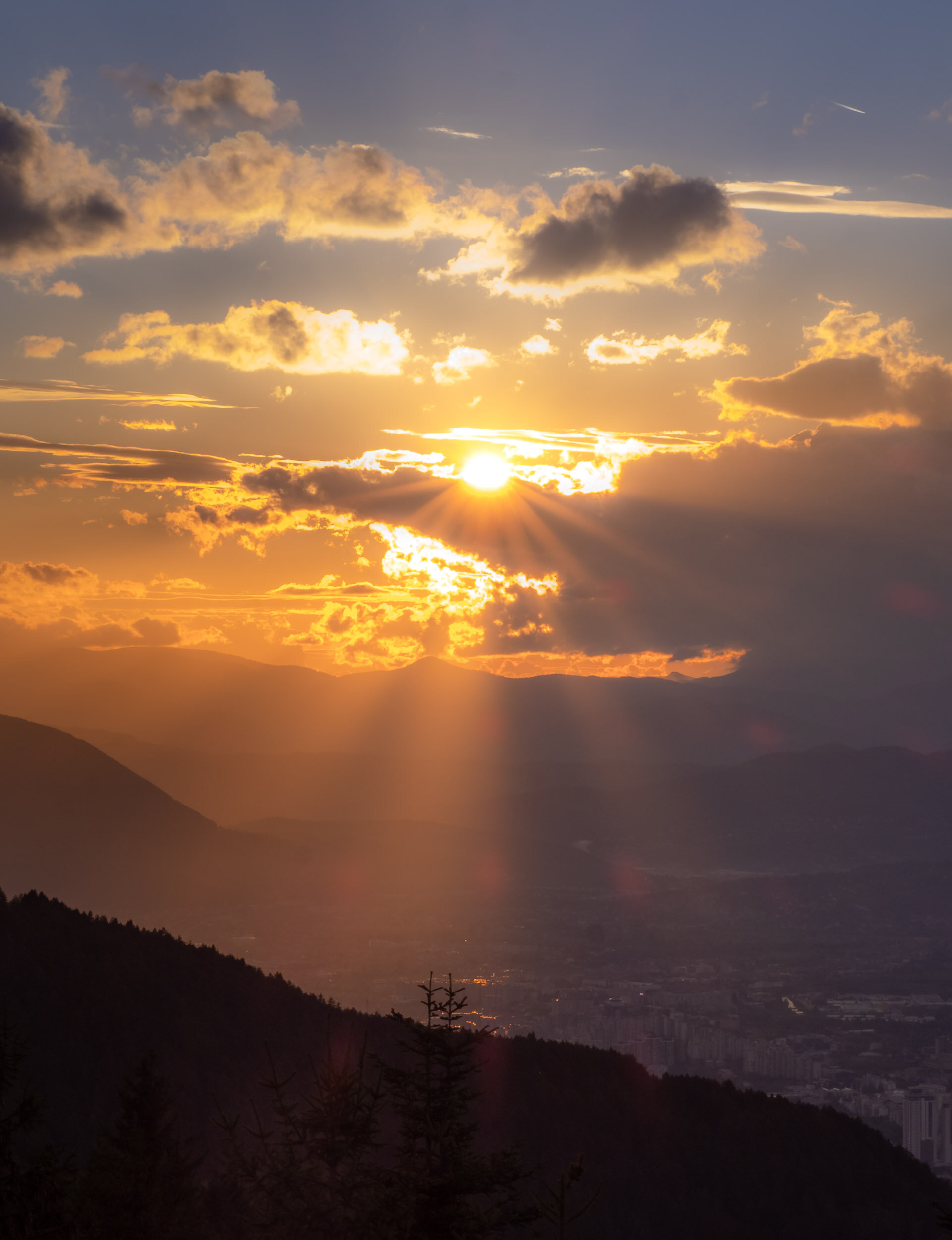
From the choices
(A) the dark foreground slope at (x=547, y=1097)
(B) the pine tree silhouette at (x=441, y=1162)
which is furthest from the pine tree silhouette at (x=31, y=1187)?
(A) the dark foreground slope at (x=547, y=1097)

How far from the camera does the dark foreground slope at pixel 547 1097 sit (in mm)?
97938

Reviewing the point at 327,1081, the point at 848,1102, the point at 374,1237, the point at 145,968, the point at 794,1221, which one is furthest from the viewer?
the point at 848,1102

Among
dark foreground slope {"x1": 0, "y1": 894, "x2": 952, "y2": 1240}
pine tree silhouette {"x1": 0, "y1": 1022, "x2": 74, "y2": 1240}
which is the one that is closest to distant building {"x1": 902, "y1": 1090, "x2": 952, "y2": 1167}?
dark foreground slope {"x1": 0, "y1": 894, "x2": 952, "y2": 1240}

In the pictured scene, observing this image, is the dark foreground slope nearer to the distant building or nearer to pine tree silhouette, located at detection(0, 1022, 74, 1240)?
the distant building

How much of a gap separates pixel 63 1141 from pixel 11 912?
4870 cm

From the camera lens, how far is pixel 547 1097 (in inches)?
4387

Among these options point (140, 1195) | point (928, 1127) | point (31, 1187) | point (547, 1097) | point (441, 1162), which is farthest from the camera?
point (928, 1127)

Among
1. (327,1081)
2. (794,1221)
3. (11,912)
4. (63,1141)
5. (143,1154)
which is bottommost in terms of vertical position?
(794,1221)

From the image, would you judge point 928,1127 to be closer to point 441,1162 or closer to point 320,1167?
point 320,1167

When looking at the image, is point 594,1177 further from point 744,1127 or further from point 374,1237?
point 374,1237

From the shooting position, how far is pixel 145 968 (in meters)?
120

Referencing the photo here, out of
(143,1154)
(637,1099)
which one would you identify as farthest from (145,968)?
(143,1154)

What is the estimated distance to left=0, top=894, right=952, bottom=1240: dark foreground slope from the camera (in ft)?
321

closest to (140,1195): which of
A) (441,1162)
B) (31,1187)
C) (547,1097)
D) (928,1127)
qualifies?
(31,1187)
